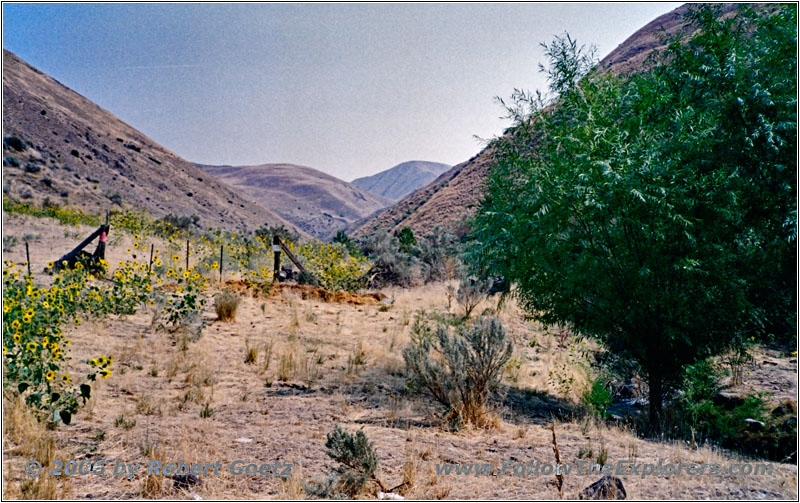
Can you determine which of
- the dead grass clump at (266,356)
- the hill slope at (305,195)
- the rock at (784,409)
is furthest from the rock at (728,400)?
the hill slope at (305,195)

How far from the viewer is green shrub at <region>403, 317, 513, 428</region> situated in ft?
17.7

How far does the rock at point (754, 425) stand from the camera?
654 centimetres

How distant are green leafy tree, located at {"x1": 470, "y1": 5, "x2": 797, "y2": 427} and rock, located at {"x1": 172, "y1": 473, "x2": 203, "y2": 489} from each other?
4.14 meters

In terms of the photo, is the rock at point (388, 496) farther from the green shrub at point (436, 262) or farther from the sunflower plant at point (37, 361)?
the green shrub at point (436, 262)

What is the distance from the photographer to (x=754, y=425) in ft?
21.6

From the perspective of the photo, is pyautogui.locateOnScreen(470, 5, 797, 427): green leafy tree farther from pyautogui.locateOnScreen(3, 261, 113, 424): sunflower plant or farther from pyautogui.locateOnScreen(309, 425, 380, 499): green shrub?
pyautogui.locateOnScreen(3, 261, 113, 424): sunflower plant

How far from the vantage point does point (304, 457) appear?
4.24m

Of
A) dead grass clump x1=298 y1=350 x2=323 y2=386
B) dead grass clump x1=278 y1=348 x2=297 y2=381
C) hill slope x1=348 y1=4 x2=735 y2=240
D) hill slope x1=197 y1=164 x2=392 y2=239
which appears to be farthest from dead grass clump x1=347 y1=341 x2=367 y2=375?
hill slope x1=197 y1=164 x2=392 y2=239

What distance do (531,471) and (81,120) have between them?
65.2 meters

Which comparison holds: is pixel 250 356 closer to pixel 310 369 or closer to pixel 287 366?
pixel 287 366

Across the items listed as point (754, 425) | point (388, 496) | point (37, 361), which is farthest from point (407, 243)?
point (388, 496)

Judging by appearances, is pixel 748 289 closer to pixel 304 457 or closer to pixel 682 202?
pixel 682 202

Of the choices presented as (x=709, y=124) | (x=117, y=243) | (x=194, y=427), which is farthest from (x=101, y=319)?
(x=117, y=243)

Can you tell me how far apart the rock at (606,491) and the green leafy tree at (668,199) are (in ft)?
9.34
